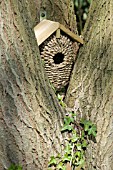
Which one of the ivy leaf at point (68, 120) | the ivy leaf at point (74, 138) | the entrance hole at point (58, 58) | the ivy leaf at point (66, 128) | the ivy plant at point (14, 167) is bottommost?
the ivy plant at point (14, 167)

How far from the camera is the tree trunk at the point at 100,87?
2.39 m

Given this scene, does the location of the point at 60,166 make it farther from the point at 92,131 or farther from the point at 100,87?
the point at 100,87

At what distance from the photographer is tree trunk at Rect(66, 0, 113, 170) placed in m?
2.39

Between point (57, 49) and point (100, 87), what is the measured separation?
483 mm

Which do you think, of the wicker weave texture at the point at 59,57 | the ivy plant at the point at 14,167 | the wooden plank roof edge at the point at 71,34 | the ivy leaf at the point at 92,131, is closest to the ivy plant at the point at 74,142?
the ivy leaf at the point at 92,131

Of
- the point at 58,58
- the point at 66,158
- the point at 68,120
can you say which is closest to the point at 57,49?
the point at 58,58

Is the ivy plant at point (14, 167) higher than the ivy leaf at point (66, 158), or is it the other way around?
the ivy plant at point (14, 167)

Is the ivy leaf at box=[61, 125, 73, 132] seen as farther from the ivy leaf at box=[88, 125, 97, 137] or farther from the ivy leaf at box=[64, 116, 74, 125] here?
the ivy leaf at box=[88, 125, 97, 137]

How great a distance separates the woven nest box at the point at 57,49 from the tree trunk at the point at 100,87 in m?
0.18

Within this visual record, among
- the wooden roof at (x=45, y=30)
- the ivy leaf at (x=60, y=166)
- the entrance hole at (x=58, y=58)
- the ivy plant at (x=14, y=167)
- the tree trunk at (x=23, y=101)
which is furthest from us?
the entrance hole at (x=58, y=58)

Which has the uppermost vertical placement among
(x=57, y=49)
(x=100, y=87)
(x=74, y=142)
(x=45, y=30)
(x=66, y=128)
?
(x=45, y=30)

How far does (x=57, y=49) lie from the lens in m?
2.67

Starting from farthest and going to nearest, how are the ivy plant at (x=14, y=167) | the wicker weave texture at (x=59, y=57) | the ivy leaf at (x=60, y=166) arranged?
the wicker weave texture at (x=59, y=57), the ivy leaf at (x=60, y=166), the ivy plant at (x=14, y=167)

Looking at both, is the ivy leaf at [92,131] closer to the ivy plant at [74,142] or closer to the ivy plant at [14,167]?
the ivy plant at [74,142]
